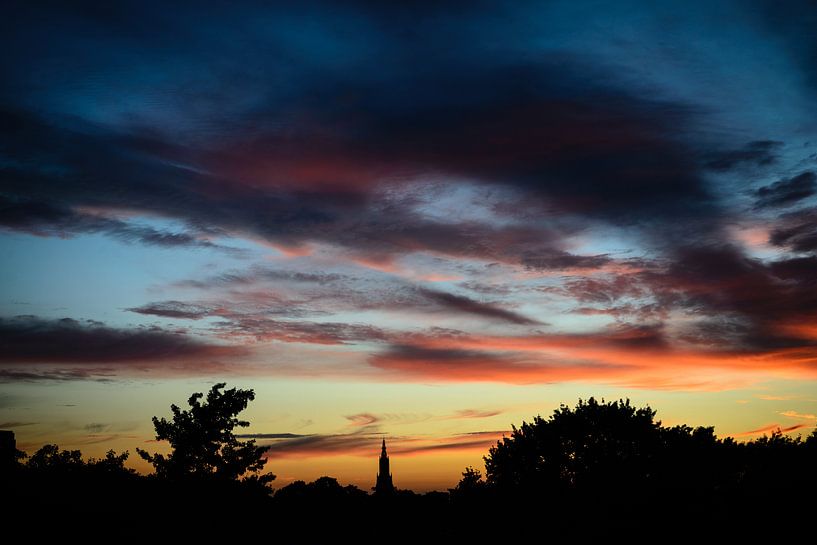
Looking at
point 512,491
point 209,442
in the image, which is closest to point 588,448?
point 512,491

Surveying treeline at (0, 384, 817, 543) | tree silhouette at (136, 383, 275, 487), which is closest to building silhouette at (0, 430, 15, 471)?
treeline at (0, 384, 817, 543)

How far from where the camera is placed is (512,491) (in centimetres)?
7675

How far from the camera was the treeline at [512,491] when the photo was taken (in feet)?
91.6

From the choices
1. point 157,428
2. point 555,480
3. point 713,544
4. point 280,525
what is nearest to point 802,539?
point 713,544

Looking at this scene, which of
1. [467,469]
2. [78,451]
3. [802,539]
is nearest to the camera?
[802,539]

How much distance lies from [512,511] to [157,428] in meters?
39.8

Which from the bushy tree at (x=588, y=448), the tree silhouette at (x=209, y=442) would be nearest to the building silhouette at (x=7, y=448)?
the tree silhouette at (x=209, y=442)

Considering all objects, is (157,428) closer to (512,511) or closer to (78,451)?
(512,511)

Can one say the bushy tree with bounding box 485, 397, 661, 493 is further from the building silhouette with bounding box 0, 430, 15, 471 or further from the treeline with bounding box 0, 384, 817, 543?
the building silhouette with bounding box 0, 430, 15, 471

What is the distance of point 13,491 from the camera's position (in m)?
24.4

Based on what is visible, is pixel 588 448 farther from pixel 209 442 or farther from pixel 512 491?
pixel 209 442

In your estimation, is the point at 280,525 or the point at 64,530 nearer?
the point at 64,530

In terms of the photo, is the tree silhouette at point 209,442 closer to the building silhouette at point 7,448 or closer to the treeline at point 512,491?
the treeline at point 512,491

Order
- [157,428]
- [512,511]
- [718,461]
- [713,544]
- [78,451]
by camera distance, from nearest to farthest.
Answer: [713,544] < [157,428] < [718,461] < [512,511] < [78,451]
